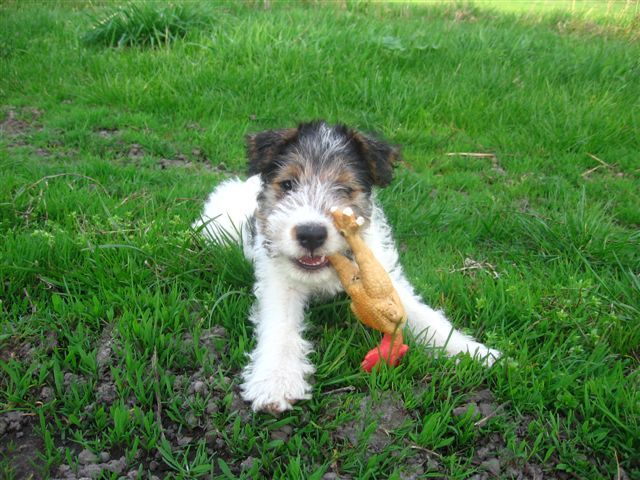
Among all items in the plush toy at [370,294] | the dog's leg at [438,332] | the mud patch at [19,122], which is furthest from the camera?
the mud patch at [19,122]

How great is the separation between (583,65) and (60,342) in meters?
6.97

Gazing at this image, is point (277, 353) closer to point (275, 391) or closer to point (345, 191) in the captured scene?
point (275, 391)

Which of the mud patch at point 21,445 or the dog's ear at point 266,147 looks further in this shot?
the dog's ear at point 266,147

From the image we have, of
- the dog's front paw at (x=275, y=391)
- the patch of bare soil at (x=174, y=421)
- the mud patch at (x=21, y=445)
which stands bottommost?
the mud patch at (x=21, y=445)

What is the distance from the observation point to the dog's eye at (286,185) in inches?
123

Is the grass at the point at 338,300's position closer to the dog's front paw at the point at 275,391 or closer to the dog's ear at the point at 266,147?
the dog's front paw at the point at 275,391

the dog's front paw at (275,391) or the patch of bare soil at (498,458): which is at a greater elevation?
the dog's front paw at (275,391)

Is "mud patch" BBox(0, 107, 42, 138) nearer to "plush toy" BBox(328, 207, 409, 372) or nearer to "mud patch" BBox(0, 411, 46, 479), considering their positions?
"mud patch" BBox(0, 411, 46, 479)

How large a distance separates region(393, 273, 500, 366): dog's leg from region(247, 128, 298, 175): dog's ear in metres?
1.15

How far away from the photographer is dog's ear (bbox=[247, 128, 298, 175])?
3270mm

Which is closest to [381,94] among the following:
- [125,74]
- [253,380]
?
[125,74]

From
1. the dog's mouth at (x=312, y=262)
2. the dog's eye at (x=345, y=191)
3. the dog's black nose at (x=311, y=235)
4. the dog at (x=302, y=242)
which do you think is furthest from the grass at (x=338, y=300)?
the dog's eye at (x=345, y=191)

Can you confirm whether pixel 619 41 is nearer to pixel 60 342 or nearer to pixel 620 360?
pixel 620 360

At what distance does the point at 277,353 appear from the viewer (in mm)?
2551
